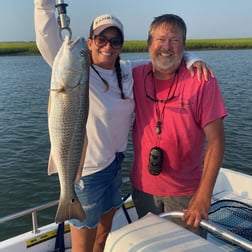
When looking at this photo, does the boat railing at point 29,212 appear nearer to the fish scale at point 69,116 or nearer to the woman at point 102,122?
the woman at point 102,122

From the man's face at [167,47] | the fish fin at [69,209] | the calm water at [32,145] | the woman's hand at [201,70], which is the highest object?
the man's face at [167,47]

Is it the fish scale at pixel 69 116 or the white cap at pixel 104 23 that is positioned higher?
the white cap at pixel 104 23

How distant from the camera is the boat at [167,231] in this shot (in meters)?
2.43

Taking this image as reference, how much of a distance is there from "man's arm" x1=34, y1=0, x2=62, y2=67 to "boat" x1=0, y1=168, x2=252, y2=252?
149 centimetres

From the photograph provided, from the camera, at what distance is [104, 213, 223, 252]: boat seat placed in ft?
7.86

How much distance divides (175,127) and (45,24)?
134 centimetres

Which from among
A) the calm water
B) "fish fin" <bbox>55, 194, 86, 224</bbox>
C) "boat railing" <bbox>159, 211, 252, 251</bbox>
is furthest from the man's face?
the calm water

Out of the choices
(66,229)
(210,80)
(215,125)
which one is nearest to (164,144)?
(215,125)

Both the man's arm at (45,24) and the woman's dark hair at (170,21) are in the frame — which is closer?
the man's arm at (45,24)

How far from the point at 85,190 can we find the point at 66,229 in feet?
4.99

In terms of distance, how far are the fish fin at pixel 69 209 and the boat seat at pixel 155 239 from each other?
0.41 m

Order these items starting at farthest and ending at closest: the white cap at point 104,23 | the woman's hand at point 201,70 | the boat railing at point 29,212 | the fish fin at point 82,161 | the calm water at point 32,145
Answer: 1. the calm water at point 32,145
2. the boat railing at point 29,212
3. the woman's hand at point 201,70
4. the white cap at point 104,23
5. the fish fin at point 82,161

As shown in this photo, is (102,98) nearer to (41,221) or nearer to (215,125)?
(215,125)

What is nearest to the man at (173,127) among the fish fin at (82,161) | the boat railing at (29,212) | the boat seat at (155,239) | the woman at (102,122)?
the woman at (102,122)
